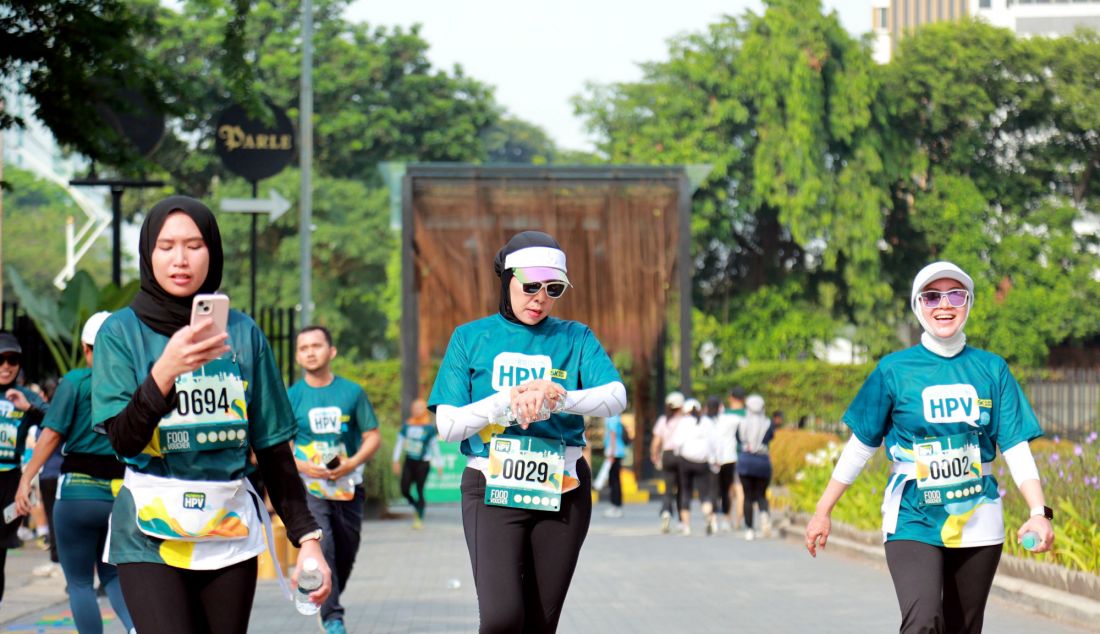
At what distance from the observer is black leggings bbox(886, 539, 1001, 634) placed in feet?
21.5

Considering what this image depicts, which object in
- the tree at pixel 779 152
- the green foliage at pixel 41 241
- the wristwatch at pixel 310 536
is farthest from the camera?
the green foliage at pixel 41 241

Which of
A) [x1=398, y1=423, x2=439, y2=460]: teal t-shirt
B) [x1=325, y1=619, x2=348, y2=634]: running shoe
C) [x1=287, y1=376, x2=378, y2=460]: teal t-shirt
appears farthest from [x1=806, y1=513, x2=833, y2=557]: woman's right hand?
[x1=398, y1=423, x2=439, y2=460]: teal t-shirt

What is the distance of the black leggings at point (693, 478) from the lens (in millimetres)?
21422

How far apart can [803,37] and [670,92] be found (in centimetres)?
440

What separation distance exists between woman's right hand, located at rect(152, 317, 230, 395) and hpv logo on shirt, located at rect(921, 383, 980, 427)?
3248 millimetres

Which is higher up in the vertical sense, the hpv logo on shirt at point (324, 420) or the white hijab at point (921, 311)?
the white hijab at point (921, 311)

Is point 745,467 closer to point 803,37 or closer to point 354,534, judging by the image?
point 354,534

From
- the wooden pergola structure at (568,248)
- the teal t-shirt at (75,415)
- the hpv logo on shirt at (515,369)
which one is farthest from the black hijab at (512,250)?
the wooden pergola structure at (568,248)

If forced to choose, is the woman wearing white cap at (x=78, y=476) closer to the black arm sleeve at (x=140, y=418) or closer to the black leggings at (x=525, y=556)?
the black leggings at (x=525, y=556)

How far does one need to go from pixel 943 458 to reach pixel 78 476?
4499 millimetres

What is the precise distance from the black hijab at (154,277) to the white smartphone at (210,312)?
354 mm

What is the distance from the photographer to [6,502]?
406 inches

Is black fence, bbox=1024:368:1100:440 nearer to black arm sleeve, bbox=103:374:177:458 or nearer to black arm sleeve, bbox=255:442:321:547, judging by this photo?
black arm sleeve, bbox=255:442:321:547

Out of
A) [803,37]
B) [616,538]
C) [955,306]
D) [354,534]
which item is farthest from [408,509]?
[803,37]
